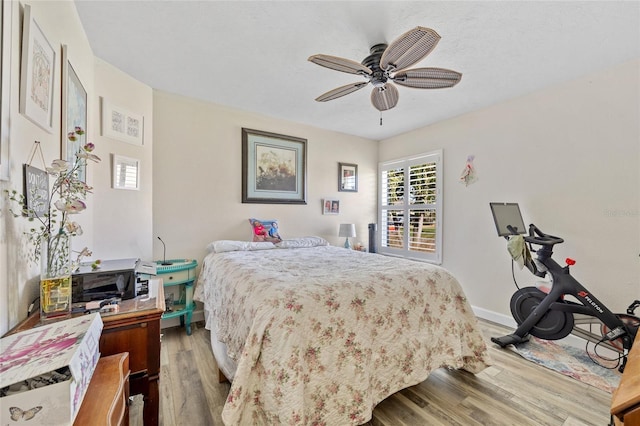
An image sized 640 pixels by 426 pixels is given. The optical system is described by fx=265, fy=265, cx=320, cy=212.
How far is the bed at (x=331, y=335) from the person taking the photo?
1307 millimetres

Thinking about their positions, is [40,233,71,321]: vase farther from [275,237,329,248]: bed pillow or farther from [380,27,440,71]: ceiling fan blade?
[275,237,329,248]: bed pillow

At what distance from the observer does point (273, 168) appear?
3555mm

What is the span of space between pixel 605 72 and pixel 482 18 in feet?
5.25

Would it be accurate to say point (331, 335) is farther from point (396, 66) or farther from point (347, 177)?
point (347, 177)

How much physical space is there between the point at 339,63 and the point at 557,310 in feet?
8.69

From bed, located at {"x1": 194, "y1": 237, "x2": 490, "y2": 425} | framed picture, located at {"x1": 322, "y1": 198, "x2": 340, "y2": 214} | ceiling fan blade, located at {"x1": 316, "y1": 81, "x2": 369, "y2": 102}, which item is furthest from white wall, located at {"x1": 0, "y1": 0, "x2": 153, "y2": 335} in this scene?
framed picture, located at {"x1": 322, "y1": 198, "x2": 340, "y2": 214}

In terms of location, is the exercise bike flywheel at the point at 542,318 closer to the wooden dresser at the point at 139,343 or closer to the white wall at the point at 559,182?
the white wall at the point at 559,182

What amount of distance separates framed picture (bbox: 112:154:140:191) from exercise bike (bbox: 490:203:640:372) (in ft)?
11.1

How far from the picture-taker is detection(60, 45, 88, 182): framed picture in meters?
1.44

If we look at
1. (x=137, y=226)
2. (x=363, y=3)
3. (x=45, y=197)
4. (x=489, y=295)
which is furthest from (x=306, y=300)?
(x=489, y=295)

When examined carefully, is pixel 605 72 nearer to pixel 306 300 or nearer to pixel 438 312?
pixel 438 312

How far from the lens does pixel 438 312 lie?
1880 millimetres

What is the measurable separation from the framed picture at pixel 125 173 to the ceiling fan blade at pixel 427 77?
8.04 feet

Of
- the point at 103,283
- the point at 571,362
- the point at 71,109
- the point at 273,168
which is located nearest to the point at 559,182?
the point at 571,362
